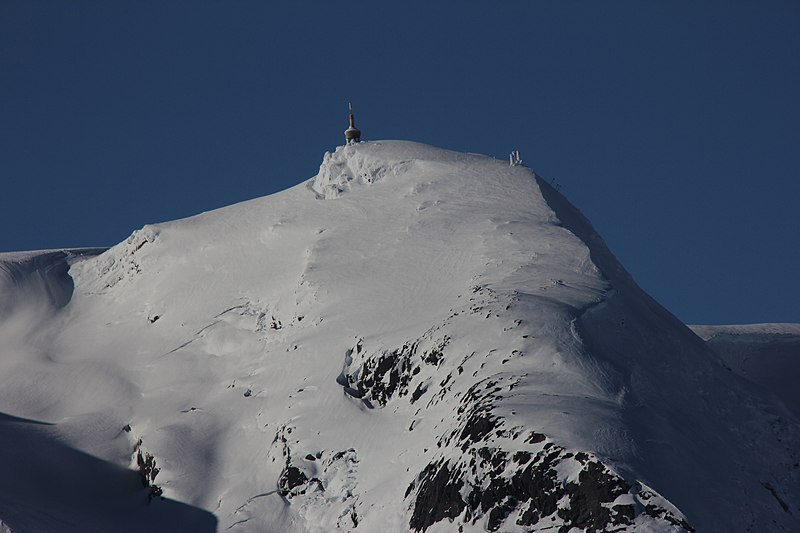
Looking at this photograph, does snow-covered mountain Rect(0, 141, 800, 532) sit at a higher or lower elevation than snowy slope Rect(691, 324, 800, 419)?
higher

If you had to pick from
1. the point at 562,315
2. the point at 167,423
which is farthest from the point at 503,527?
the point at 167,423

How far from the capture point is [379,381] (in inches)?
2243

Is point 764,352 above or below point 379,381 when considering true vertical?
below

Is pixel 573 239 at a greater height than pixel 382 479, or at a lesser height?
greater

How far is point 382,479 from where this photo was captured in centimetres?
5094

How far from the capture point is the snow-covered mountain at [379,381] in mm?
45406

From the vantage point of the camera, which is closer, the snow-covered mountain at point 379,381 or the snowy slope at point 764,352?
the snow-covered mountain at point 379,381

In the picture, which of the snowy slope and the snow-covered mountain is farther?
the snowy slope

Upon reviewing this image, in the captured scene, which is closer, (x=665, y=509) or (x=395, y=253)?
(x=665, y=509)

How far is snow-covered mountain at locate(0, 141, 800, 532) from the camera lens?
4541 centimetres

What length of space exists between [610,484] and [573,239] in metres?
26.5

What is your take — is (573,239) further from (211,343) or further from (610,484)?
(610,484)

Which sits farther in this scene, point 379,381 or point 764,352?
point 764,352

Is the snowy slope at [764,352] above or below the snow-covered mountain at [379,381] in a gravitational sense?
below
